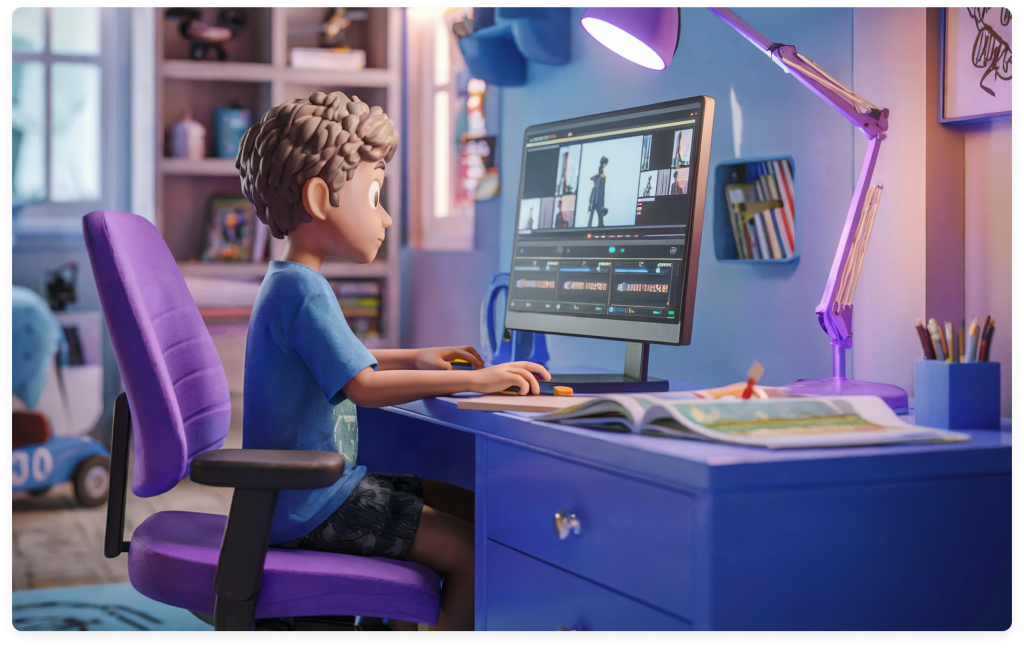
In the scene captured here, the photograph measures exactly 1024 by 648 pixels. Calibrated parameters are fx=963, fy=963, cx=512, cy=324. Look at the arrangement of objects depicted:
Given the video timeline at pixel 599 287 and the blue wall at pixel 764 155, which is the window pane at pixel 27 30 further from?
the video timeline at pixel 599 287

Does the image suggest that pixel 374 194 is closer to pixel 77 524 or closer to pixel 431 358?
pixel 431 358

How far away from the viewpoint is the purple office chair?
3.69ft

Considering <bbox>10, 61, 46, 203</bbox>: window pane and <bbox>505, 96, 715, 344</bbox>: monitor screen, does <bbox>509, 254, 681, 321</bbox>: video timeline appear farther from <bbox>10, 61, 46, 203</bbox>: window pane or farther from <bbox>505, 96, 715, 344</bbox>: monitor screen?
<bbox>10, 61, 46, 203</bbox>: window pane

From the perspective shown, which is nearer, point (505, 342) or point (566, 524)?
point (566, 524)

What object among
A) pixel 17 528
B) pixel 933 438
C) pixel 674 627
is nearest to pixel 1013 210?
pixel 933 438

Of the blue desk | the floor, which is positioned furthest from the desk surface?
the floor

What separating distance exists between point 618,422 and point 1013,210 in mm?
702

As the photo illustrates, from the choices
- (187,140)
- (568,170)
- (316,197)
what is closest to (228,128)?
(187,140)

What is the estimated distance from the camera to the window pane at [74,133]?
4043 mm

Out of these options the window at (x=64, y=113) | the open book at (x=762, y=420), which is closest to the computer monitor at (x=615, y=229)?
the open book at (x=762, y=420)

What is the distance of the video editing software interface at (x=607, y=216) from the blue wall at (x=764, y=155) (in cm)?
29

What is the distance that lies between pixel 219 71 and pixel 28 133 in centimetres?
102

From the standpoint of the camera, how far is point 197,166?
3.62 meters
